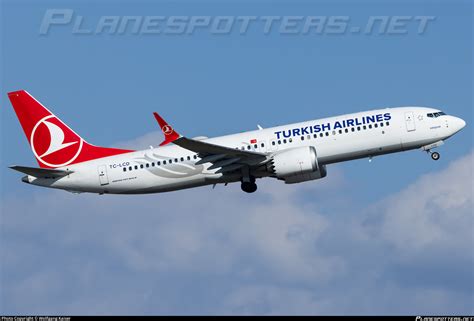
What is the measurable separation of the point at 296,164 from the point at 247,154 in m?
3.09

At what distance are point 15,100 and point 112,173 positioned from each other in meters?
9.89

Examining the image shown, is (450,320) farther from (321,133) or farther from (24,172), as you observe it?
(24,172)

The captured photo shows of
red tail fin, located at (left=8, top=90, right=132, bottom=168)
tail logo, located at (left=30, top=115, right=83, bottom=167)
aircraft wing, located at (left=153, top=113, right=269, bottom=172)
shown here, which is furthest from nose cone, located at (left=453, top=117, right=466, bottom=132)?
tail logo, located at (left=30, top=115, right=83, bottom=167)

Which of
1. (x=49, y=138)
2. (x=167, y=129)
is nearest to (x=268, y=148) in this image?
(x=167, y=129)

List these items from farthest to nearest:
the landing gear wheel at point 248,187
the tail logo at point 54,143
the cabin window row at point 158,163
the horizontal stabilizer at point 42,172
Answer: the tail logo at point 54,143, the horizontal stabilizer at point 42,172, the landing gear wheel at point 248,187, the cabin window row at point 158,163

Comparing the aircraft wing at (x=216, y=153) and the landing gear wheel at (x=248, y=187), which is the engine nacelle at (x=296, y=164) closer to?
the aircraft wing at (x=216, y=153)

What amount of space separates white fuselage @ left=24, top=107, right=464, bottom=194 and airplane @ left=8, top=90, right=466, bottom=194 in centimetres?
6

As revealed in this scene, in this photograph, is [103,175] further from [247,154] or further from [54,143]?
[247,154]

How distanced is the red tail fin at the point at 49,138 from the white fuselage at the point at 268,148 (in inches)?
47.0

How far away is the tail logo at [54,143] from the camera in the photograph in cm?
6775

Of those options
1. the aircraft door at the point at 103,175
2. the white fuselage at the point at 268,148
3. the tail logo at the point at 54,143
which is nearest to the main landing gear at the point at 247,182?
the white fuselage at the point at 268,148

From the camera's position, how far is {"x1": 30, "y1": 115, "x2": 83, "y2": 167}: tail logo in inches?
2667

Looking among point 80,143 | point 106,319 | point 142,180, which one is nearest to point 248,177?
point 142,180

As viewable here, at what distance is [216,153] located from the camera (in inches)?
2426
